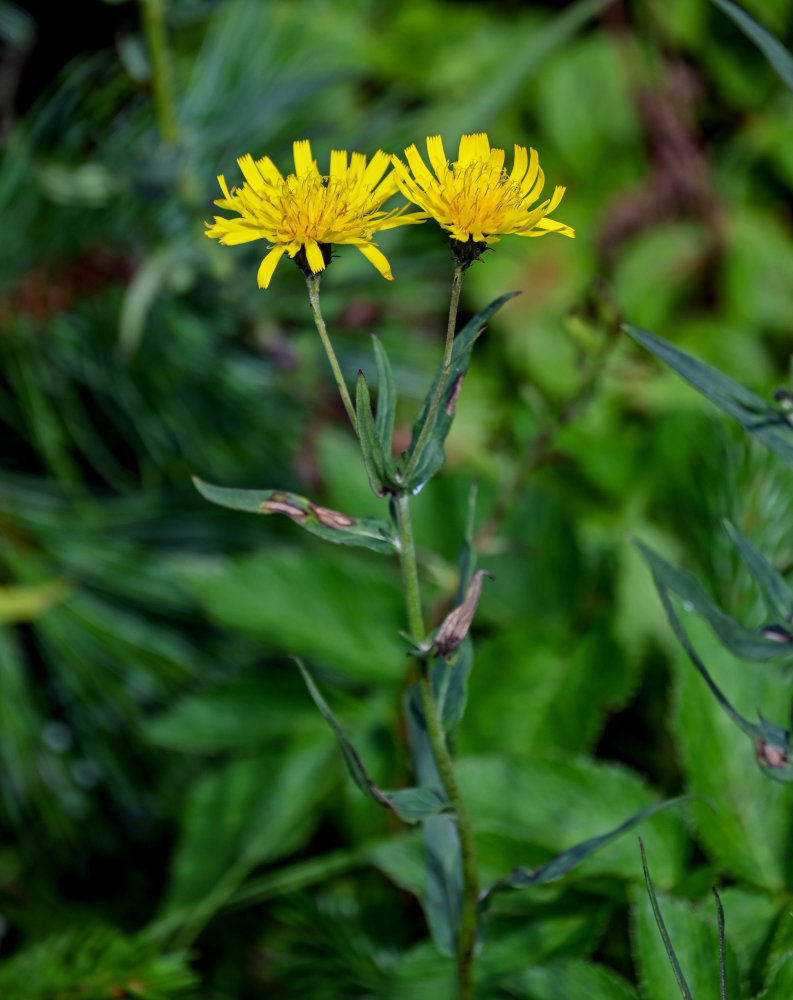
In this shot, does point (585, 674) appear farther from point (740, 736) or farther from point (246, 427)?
point (246, 427)

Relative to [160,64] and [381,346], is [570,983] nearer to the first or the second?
[381,346]

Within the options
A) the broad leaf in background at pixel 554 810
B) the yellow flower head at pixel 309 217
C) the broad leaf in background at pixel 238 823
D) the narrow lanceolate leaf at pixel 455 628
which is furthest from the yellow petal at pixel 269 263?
the broad leaf in background at pixel 238 823

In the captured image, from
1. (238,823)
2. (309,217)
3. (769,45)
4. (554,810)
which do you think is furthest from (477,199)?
(238,823)

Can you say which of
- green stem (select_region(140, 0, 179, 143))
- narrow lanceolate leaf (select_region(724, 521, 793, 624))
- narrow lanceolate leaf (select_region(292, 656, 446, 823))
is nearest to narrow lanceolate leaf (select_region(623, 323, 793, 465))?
narrow lanceolate leaf (select_region(724, 521, 793, 624))

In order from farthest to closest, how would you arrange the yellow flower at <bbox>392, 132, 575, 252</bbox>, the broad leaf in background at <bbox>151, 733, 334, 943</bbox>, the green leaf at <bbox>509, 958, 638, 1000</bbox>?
the broad leaf in background at <bbox>151, 733, 334, 943</bbox>, the green leaf at <bbox>509, 958, 638, 1000</bbox>, the yellow flower at <bbox>392, 132, 575, 252</bbox>

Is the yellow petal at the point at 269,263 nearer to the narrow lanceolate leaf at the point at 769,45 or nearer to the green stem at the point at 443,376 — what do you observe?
the green stem at the point at 443,376

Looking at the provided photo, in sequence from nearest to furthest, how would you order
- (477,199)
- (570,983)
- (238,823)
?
(477,199) < (570,983) < (238,823)

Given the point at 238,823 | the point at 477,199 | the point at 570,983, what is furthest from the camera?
the point at 238,823

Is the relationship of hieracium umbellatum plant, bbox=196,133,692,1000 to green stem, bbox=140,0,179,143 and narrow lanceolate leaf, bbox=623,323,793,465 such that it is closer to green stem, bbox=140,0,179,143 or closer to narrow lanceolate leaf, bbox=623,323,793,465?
narrow lanceolate leaf, bbox=623,323,793,465
